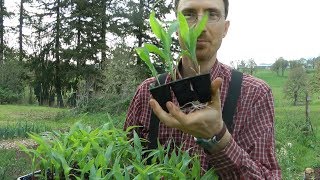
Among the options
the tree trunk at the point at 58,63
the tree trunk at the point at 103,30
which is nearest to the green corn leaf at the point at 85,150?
the tree trunk at the point at 103,30

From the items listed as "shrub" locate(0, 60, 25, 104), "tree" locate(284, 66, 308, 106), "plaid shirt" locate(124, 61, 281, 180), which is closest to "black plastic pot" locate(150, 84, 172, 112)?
"plaid shirt" locate(124, 61, 281, 180)

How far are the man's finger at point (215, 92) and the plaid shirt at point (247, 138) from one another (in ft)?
0.57

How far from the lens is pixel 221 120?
45.5 inches

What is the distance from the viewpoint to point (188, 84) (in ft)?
3.65

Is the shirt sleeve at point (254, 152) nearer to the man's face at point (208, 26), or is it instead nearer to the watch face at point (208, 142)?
the watch face at point (208, 142)

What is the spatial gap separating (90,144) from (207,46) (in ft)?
1.60

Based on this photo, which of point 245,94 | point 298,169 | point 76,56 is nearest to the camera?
point 245,94

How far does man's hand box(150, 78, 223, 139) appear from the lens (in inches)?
43.5

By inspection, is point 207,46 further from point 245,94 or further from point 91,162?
point 91,162

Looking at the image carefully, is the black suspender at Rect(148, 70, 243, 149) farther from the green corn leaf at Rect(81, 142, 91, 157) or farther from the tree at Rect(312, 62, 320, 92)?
the tree at Rect(312, 62, 320, 92)

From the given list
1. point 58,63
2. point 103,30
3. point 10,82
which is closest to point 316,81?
point 103,30

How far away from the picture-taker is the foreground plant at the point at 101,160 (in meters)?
1.17

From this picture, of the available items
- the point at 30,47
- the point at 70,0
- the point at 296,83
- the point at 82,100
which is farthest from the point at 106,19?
the point at 296,83

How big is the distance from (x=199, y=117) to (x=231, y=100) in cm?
43
